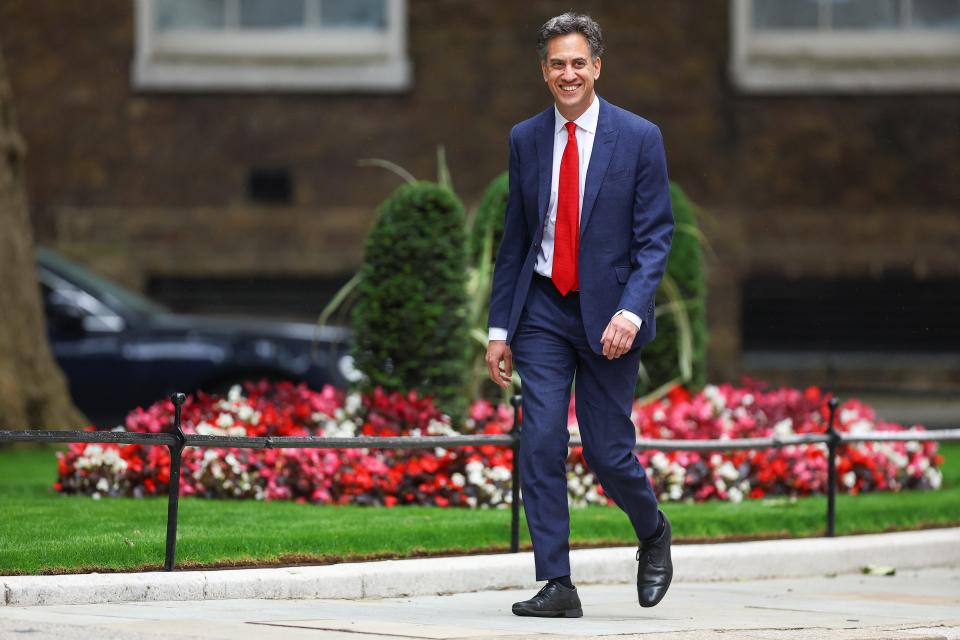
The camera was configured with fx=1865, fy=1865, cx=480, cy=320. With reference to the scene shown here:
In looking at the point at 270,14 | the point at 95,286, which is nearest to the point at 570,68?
the point at 95,286

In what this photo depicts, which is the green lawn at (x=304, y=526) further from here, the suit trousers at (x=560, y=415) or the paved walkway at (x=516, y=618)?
the suit trousers at (x=560, y=415)

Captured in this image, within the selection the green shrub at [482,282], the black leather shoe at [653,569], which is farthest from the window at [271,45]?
the black leather shoe at [653,569]

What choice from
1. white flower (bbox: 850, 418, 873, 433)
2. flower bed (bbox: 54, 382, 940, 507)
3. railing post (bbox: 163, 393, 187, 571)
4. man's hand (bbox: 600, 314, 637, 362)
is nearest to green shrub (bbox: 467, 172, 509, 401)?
flower bed (bbox: 54, 382, 940, 507)

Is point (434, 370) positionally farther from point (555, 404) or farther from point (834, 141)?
point (834, 141)

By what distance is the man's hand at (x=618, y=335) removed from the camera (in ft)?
21.0

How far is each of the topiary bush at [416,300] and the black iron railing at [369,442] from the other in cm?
136

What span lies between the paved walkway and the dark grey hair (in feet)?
6.62

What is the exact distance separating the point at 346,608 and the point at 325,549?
0.92 metres

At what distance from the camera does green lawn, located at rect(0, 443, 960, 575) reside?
7402 millimetres

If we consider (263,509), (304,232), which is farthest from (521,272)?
(304,232)

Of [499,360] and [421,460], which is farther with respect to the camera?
[421,460]

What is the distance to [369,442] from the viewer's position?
25.8 feet

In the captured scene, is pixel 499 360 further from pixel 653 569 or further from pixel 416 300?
pixel 416 300

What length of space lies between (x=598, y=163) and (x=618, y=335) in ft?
2.11
